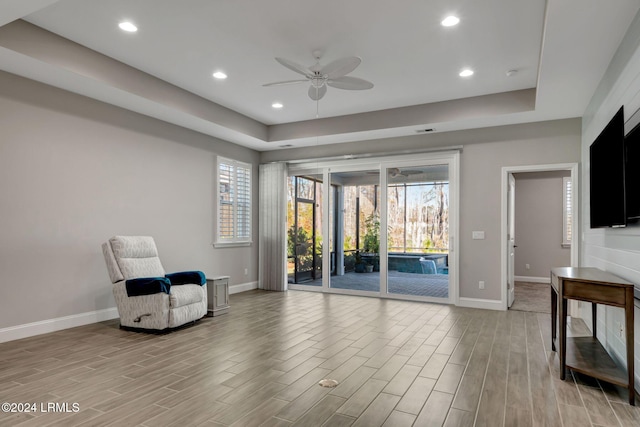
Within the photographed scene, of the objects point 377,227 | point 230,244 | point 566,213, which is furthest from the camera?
point 566,213

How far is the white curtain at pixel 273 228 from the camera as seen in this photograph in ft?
23.5

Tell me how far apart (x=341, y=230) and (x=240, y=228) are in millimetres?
1872

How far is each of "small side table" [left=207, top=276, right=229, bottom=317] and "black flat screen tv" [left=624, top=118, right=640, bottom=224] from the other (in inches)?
173

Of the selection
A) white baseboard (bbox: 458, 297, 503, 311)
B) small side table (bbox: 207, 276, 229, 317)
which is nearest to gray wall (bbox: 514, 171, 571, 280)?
white baseboard (bbox: 458, 297, 503, 311)

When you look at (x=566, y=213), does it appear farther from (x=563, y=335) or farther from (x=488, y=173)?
(x=563, y=335)

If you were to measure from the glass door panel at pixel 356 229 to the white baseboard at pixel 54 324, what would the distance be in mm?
3674

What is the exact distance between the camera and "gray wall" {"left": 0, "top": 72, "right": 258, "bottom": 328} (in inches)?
154

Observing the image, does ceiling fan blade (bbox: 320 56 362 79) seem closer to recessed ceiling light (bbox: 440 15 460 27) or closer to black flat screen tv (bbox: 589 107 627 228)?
recessed ceiling light (bbox: 440 15 460 27)

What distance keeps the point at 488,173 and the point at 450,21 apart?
2929 mm

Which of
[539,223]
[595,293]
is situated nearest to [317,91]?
[595,293]

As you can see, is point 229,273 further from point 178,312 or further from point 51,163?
point 51,163

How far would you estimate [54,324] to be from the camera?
4.21m

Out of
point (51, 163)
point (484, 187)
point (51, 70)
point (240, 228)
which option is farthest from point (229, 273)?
point (484, 187)

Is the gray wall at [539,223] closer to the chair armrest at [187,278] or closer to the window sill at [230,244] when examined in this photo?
the window sill at [230,244]
